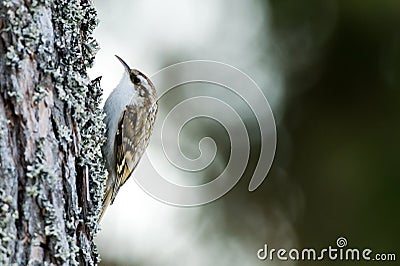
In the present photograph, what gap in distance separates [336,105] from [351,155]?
289mm

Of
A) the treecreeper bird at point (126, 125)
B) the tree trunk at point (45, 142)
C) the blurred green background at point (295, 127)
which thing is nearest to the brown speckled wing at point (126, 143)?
the treecreeper bird at point (126, 125)

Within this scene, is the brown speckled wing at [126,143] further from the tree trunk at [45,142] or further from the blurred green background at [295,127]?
the blurred green background at [295,127]

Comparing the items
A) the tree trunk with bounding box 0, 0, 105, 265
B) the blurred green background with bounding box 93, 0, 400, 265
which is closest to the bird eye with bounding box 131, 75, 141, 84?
the tree trunk with bounding box 0, 0, 105, 265

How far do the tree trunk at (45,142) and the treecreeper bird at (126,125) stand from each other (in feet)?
1.73

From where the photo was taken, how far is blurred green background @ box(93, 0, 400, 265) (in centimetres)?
340

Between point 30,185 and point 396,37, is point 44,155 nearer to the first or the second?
point 30,185

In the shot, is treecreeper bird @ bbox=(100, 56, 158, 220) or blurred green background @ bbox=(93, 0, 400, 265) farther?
blurred green background @ bbox=(93, 0, 400, 265)

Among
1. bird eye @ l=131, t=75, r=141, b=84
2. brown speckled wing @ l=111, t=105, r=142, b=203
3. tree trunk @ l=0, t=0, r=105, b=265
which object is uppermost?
bird eye @ l=131, t=75, r=141, b=84

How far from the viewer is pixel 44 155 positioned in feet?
3.89

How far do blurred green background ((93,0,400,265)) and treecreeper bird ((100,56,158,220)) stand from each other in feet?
3.90

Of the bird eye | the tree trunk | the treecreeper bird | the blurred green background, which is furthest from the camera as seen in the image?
the blurred green background

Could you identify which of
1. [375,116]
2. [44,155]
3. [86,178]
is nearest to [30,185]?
[44,155]

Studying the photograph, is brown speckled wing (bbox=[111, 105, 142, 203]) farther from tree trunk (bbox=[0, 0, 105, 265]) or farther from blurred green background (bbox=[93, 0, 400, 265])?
blurred green background (bbox=[93, 0, 400, 265])

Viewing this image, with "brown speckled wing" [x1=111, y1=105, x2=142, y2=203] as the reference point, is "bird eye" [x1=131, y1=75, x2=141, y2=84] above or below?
above
